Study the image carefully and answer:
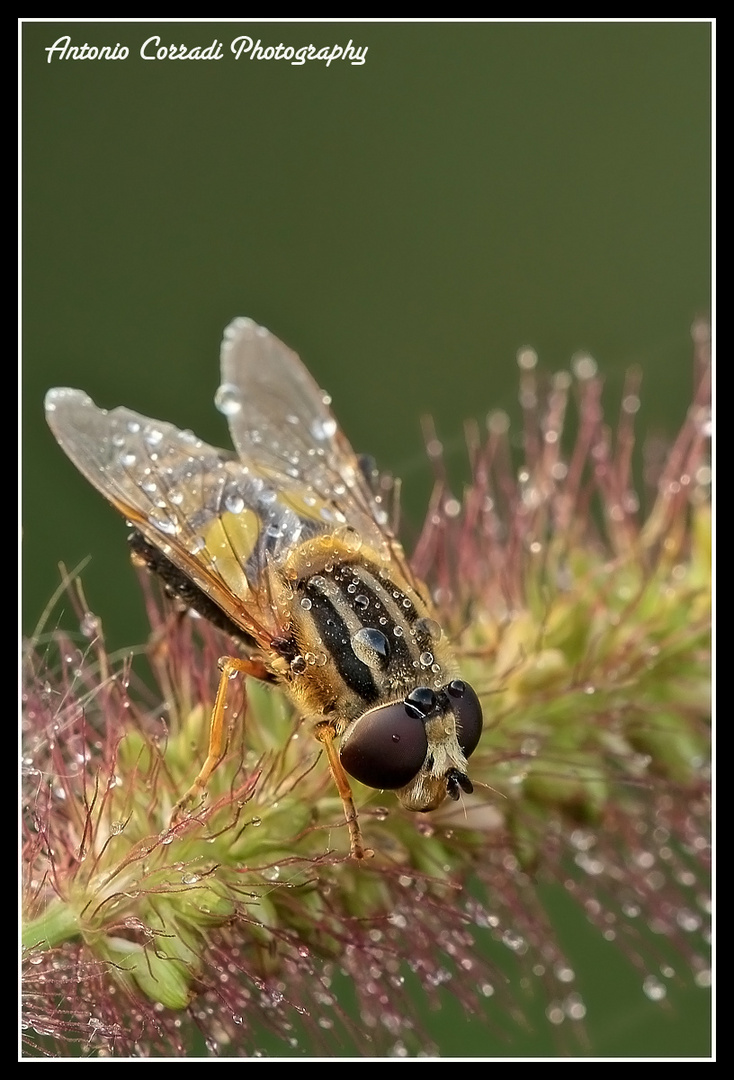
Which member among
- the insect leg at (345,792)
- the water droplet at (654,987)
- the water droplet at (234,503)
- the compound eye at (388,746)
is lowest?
the water droplet at (654,987)

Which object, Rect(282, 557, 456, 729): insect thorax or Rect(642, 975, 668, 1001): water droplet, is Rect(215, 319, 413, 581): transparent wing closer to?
Rect(282, 557, 456, 729): insect thorax

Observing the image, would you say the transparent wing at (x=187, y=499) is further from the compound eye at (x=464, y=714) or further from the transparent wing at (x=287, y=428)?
the compound eye at (x=464, y=714)

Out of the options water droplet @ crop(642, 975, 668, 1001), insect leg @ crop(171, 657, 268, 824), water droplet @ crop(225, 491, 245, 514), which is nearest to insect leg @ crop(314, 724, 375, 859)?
insect leg @ crop(171, 657, 268, 824)

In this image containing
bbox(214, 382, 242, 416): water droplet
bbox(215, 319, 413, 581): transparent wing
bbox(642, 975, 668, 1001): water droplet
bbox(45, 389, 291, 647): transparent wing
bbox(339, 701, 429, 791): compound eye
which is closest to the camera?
bbox(339, 701, 429, 791): compound eye

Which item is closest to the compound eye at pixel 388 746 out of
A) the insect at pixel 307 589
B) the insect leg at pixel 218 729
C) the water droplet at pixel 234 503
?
the insect at pixel 307 589

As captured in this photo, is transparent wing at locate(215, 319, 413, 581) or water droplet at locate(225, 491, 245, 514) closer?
water droplet at locate(225, 491, 245, 514)

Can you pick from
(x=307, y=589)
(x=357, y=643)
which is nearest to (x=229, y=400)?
(x=307, y=589)
